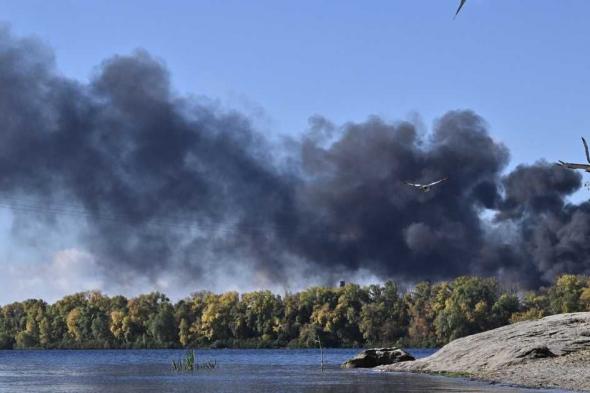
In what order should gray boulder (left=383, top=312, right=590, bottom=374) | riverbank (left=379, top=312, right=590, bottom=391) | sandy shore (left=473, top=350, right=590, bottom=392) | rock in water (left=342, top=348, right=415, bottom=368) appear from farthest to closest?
rock in water (left=342, top=348, right=415, bottom=368)
gray boulder (left=383, top=312, right=590, bottom=374)
riverbank (left=379, top=312, right=590, bottom=391)
sandy shore (left=473, top=350, right=590, bottom=392)

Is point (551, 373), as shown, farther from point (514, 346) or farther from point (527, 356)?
point (514, 346)

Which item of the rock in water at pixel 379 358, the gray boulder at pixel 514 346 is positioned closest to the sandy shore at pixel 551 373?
the gray boulder at pixel 514 346

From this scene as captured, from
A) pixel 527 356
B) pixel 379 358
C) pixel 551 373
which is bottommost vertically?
pixel 551 373

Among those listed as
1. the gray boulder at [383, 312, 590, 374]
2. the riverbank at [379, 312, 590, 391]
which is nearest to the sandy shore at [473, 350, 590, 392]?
the riverbank at [379, 312, 590, 391]

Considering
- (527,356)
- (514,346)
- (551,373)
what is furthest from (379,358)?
(551,373)

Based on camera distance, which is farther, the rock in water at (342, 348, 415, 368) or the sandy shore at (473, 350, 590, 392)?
the rock in water at (342, 348, 415, 368)

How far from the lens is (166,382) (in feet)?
267

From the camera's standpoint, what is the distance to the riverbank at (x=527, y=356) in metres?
65.2

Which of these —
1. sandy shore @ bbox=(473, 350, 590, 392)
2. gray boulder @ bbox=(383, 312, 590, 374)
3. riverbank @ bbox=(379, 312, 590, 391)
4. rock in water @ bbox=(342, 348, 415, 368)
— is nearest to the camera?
sandy shore @ bbox=(473, 350, 590, 392)

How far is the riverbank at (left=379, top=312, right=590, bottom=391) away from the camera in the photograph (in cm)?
6519

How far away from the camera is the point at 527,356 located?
72.6 meters

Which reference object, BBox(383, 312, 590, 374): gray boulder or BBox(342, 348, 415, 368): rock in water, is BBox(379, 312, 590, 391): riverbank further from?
BBox(342, 348, 415, 368): rock in water

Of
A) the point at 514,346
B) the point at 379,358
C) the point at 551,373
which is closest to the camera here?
the point at 551,373

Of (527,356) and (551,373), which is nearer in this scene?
(551,373)
